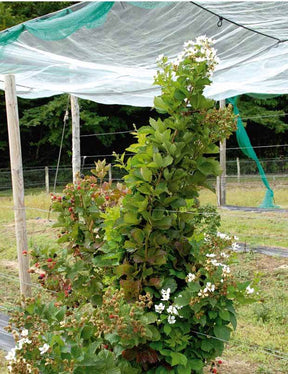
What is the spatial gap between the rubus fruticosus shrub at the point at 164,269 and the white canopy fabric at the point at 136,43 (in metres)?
1.65

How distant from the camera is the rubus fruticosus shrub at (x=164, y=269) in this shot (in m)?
2.09

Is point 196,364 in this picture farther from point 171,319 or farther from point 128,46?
point 128,46

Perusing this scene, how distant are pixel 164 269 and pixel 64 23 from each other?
7.58 feet

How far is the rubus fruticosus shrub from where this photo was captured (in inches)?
82.4

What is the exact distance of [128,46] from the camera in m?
4.40

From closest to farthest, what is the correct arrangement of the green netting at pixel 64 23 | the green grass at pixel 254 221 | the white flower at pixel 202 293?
the white flower at pixel 202 293, the green netting at pixel 64 23, the green grass at pixel 254 221

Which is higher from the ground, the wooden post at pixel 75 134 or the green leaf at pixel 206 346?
the wooden post at pixel 75 134

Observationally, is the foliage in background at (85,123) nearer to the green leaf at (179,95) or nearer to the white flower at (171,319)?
the green leaf at (179,95)

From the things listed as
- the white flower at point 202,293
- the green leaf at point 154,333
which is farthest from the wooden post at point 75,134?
the white flower at point 202,293

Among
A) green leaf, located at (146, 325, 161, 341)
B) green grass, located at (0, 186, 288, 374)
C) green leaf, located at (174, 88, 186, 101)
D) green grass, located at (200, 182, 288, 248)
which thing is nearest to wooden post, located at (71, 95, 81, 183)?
green grass, located at (0, 186, 288, 374)

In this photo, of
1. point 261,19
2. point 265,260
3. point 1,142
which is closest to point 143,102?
point 265,260

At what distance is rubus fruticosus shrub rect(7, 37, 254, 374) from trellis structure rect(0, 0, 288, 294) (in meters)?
1.62

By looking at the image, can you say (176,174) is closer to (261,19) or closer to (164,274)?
(164,274)

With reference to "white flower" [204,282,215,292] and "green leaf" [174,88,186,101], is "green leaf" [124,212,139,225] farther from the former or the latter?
Result: "green leaf" [174,88,186,101]
